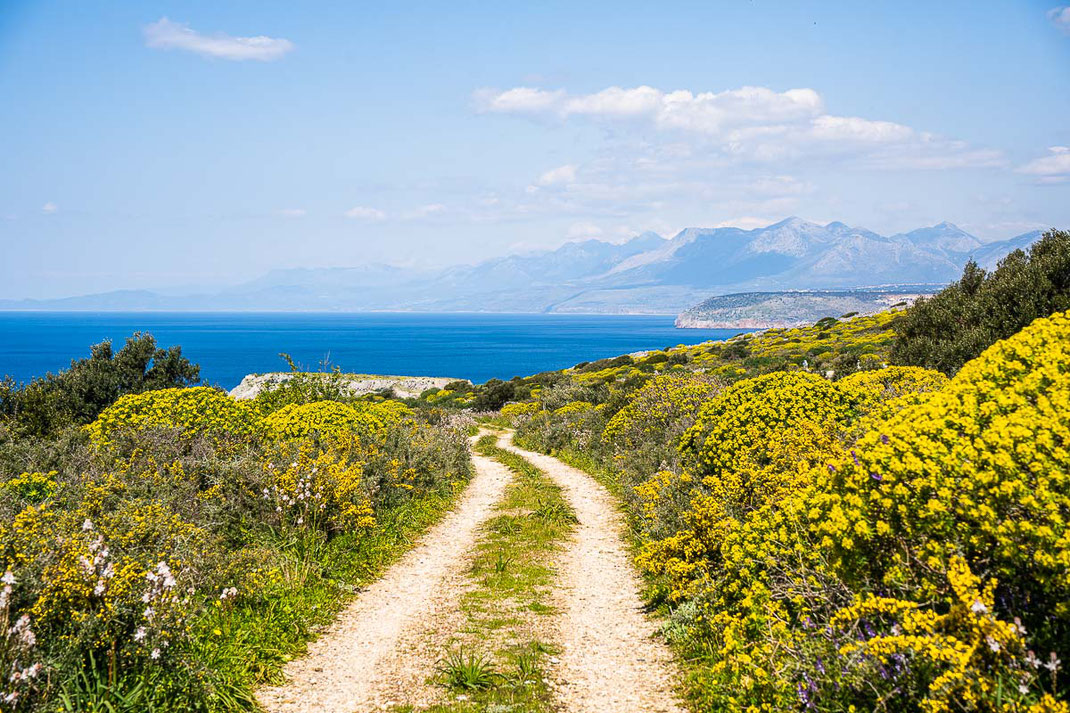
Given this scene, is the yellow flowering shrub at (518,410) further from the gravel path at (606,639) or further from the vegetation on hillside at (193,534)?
the gravel path at (606,639)

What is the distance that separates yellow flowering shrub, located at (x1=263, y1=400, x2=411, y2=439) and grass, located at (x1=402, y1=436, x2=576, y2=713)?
3497mm

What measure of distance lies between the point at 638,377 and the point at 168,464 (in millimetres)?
25610

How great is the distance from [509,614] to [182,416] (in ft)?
28.7

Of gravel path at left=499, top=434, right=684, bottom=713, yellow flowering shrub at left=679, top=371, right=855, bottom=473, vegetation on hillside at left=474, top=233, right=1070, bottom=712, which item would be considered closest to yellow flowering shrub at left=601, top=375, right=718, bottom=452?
yellow flowering shrub at left=679, top=371, right=855, bottom=473

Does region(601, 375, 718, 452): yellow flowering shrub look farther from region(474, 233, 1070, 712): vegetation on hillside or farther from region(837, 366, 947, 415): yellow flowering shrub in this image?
region(474, 233, 1070, 712): vegetation on hillside

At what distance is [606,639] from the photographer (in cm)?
802

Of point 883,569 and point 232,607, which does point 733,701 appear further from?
point 232,607

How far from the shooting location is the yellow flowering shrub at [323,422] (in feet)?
45.0

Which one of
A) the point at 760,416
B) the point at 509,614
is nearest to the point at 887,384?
the point at 760,416

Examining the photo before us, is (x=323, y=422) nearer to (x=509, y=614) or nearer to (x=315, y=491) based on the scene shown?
(x=315, y=491)

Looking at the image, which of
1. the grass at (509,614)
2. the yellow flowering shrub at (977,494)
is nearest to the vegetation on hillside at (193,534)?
the grass at (509,614)

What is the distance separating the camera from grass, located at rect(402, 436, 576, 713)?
21.3 feet

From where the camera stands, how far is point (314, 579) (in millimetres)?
9438

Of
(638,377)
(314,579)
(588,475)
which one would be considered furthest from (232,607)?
(638,377)
